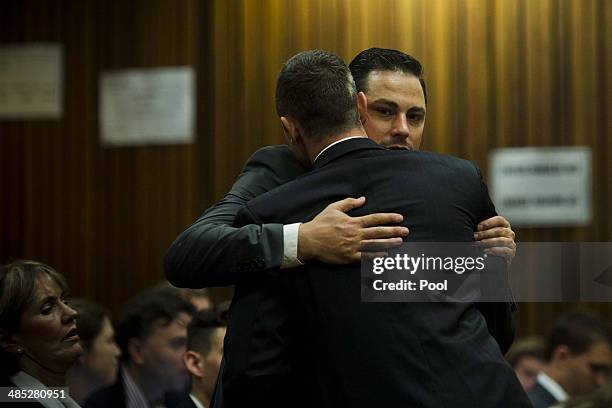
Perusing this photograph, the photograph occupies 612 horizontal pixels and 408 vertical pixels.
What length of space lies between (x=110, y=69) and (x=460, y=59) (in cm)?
122

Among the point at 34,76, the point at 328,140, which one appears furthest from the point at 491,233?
the point at 34,76

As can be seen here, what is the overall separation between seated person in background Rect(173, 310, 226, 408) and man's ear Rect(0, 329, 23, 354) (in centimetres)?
58

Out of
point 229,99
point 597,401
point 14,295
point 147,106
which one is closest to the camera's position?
point 14,295

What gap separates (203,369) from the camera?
8.46ft

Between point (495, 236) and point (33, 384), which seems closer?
point (495, 236)

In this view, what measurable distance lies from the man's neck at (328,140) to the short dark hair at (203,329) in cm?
100

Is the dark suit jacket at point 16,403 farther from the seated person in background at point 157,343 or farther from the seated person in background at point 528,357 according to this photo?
the seated person in background at point 528,357

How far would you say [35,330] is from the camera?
82.4 inches

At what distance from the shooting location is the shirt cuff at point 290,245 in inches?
64.1

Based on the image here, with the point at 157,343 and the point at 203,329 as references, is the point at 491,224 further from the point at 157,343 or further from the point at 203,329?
the point at 157,343

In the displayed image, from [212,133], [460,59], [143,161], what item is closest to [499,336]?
[460,59]

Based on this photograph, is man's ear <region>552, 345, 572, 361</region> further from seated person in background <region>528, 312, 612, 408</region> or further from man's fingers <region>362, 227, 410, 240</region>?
man's fingers <region>362, 227, 410, 240</region>

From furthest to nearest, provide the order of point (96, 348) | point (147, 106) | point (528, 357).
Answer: point (147, 106) < point (528, 357) < point (96, 348)

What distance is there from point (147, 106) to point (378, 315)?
2040 millimetres
